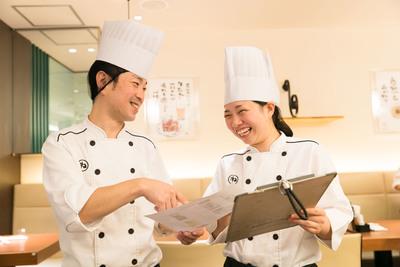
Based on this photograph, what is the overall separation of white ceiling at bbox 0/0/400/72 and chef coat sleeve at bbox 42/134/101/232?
264 cm

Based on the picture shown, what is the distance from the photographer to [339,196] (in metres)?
1.34

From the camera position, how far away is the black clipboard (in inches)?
39.9

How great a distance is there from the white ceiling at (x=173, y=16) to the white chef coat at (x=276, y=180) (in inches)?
101

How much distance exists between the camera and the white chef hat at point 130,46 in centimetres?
144

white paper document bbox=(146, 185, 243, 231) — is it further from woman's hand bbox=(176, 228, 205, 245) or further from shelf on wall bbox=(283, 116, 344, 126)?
shelf on wall bbox=(283, 116, 344, 126)

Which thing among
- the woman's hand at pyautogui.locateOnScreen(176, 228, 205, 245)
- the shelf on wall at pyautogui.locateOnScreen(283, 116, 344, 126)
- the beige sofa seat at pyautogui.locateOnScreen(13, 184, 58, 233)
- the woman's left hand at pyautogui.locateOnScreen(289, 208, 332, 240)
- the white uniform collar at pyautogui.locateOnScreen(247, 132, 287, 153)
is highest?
the shelf on wall at pyautogui.locateOnScreen(283, 116, 344, 126)

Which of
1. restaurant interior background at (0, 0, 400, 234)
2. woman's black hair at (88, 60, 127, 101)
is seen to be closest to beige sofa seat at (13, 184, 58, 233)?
restaurant interior background at (0, 0, 400, 234)

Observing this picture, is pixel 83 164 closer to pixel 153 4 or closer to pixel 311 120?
pixel 153 4

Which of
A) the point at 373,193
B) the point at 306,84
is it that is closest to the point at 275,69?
the point at 306,84

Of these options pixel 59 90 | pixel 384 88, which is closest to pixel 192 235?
pixel 59 90

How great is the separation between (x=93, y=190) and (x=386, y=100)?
423 centimetres

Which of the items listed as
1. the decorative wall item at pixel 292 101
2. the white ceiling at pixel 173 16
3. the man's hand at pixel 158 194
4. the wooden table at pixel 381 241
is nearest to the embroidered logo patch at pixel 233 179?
the man's hand at pixel 158 194

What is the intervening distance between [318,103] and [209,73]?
4.33 ft

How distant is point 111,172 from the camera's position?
133cm
